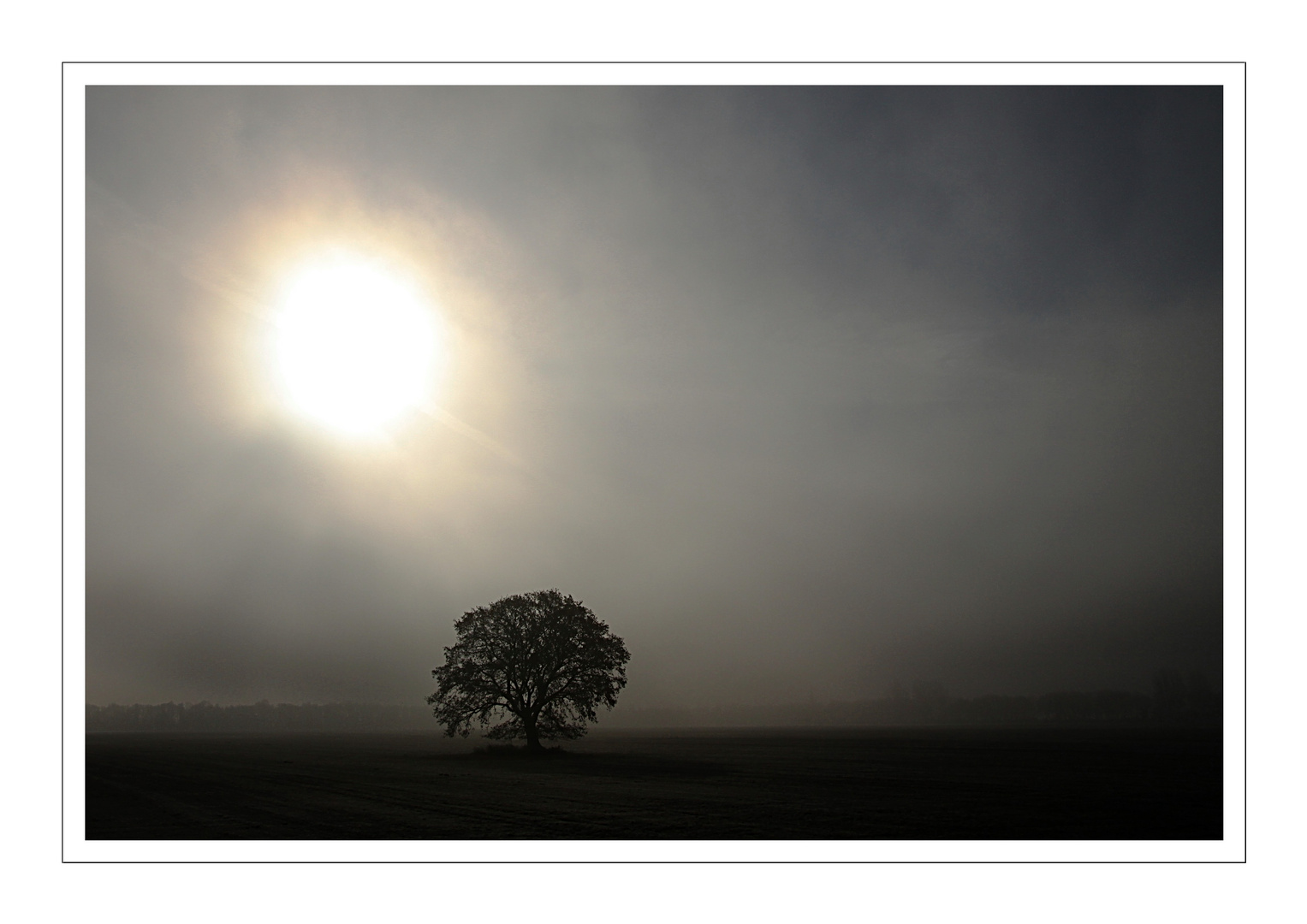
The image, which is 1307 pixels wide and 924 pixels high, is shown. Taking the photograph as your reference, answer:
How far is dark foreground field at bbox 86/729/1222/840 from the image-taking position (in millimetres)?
14805

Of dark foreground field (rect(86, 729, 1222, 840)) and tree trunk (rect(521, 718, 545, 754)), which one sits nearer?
dark foreground field (rect(86, 729, 1222, 840))

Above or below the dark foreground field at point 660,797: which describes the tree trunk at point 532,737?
below

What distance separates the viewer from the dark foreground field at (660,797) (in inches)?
583

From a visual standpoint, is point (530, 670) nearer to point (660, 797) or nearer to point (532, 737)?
point (532, 737)

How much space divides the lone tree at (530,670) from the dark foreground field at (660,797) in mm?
1600

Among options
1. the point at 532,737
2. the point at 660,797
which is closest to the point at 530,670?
the point at 532,737

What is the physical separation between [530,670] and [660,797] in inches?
461

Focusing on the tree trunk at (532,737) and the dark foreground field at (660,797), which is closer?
the dark foreground field at (660,797)

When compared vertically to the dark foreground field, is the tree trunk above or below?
below

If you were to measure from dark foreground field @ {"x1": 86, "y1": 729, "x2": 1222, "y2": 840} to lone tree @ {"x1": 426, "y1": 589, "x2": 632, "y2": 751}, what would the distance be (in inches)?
63.0

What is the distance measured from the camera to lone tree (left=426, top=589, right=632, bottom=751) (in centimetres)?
2805

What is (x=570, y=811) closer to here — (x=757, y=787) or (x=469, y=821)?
(x=469, y=821)

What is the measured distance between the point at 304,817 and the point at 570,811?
498 cm

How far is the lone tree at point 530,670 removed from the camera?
28.0 metres
